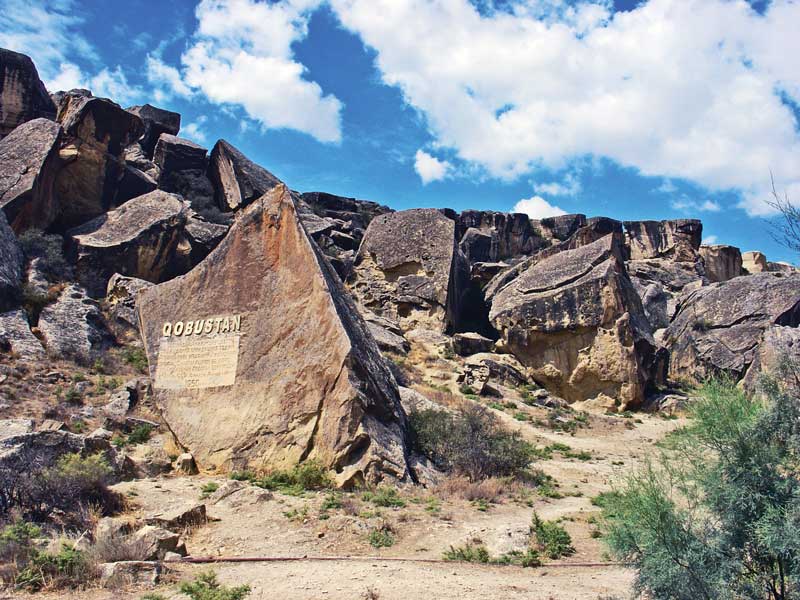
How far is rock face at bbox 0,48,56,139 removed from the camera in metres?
29.6

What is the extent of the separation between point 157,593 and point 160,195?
23088mm

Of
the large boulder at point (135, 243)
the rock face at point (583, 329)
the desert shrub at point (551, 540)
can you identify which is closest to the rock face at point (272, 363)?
the desert shrub at point (551, 540)

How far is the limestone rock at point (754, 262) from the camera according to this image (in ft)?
180

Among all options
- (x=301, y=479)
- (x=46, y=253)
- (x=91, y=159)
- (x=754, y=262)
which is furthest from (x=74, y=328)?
(x=754, y=262)

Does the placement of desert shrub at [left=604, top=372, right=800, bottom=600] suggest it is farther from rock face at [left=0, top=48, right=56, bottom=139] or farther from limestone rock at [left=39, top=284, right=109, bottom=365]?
rock face at [left=0, top=48, right=56, bottom=139]

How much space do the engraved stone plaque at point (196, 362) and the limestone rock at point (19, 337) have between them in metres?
6.68

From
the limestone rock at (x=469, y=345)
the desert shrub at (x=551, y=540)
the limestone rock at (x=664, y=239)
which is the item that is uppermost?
the limestone rock at (x=664, y=239)

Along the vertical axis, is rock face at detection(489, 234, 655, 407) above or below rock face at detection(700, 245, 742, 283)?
below

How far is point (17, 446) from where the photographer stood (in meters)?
8.98

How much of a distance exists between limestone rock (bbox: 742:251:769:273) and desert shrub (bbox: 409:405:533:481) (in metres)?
49.0

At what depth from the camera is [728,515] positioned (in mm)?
5094

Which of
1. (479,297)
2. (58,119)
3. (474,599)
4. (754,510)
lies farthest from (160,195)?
(754,510)

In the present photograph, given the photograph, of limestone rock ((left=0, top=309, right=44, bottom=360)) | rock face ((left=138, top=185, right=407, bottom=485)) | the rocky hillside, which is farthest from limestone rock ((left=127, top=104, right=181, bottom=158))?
rock face ((left=138, top=185, right=407, bottom=485))

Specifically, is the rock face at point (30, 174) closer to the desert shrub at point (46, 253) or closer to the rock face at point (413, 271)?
the desert shrub at point (46, 253)
